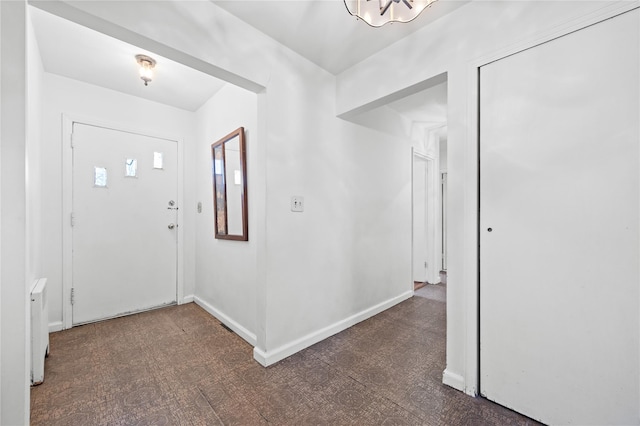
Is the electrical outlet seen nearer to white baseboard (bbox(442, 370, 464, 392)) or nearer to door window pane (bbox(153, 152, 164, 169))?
white baseboard (bbox(442, 370, 464, 392))

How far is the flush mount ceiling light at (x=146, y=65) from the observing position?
2.18 m

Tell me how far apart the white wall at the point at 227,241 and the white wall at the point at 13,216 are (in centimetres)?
120

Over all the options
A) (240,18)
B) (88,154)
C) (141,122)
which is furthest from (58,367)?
(240,18)

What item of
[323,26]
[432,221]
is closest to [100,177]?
[323,26]

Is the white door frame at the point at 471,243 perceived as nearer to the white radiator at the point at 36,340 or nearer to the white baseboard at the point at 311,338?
the white baseboard at the point at 311,338

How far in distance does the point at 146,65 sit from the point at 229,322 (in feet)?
7.84

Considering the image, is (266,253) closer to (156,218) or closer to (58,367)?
(58,367)

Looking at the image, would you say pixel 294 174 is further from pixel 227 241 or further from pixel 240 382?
pixel 240 382

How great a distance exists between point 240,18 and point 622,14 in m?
1.98

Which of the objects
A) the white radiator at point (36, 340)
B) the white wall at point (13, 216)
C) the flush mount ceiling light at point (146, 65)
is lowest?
the white radiator at point (36, 340)

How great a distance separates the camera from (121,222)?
111 inches

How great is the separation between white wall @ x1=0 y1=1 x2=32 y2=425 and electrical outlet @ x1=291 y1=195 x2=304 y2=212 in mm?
1416

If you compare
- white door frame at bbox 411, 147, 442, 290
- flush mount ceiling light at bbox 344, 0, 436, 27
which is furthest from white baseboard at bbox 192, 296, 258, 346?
white door frame at bbox 411, 147, 442, 290

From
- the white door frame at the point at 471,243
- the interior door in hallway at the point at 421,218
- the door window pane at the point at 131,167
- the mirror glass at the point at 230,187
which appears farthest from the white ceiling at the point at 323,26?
the interior door in hallway at the point at 421,218
